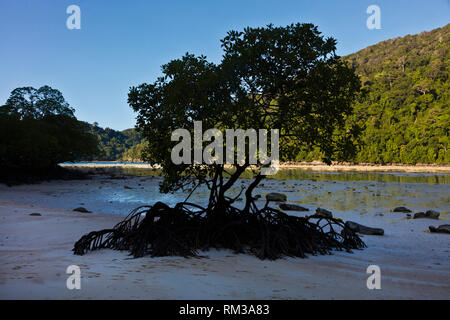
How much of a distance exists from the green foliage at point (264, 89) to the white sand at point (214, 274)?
3.08 meters

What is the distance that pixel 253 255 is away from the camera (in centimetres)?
816

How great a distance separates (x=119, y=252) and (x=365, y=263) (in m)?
6.32

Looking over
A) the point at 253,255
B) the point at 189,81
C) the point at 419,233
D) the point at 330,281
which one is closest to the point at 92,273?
the point at 253,255

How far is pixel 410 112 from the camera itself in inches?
4820

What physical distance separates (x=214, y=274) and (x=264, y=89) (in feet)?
17.2

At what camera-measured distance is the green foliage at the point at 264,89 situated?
8773 millimetres
